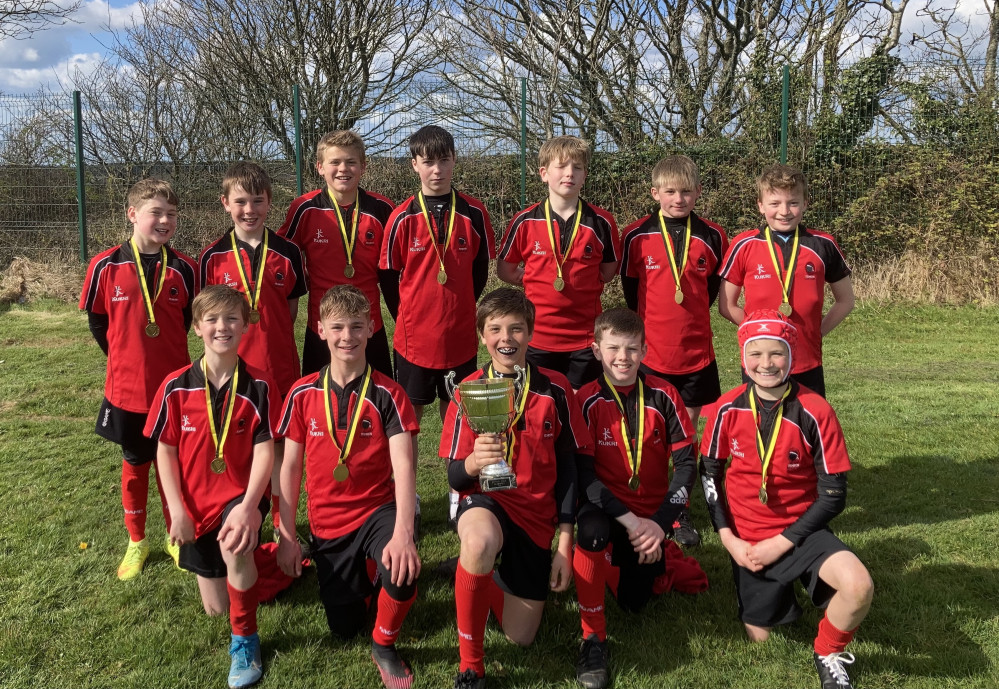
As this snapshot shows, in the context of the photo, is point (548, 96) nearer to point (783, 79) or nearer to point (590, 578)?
point (783, 79)

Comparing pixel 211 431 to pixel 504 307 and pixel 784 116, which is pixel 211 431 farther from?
pixel 784 116

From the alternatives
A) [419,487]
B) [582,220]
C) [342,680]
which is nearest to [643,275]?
[582,220]

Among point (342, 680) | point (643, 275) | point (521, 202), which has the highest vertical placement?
point (521, 202)

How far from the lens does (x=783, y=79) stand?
35.3ft

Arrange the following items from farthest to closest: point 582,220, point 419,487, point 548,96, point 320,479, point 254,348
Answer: point 548,96 < point 419,487 < point 582,220 < point 254,348 < point 320,479

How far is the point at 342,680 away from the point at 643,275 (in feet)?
8.91

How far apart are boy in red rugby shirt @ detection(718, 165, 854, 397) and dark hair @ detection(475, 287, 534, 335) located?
1.36m

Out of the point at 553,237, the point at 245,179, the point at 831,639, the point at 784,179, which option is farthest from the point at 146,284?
the point at 831,639

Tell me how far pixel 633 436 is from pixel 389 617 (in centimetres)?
132

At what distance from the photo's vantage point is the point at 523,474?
10.5 feet

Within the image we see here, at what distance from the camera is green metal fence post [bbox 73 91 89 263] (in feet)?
37.7

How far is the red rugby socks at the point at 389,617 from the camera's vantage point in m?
2.93

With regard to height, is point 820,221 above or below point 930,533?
above

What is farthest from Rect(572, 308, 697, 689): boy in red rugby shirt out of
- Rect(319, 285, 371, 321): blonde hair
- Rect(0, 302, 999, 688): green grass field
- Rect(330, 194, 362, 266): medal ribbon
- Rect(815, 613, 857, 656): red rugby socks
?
Rect(330, 194, 362, 266): medal ribbon
